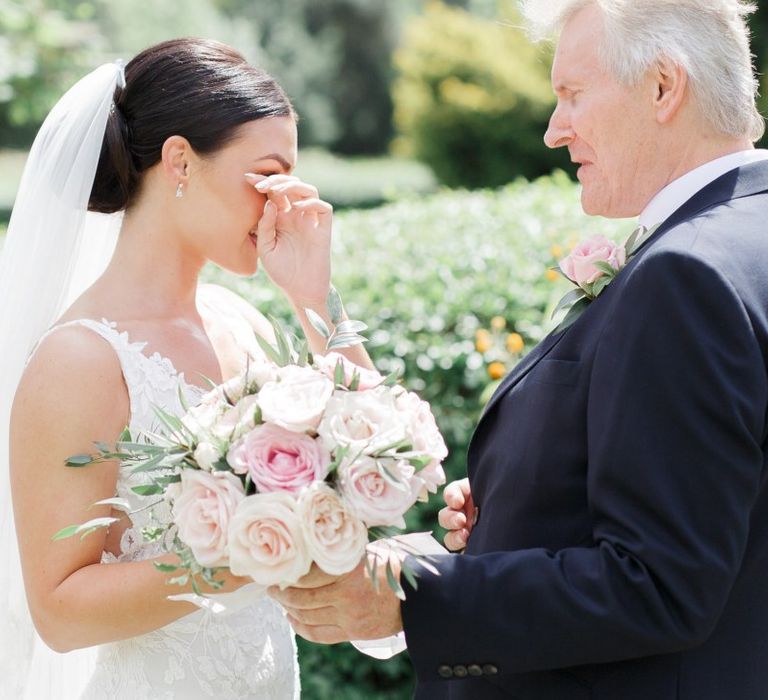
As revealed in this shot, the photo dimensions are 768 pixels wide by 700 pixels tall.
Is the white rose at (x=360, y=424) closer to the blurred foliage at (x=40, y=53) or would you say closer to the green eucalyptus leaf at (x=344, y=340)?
the green eucalyptus leaf at (x=344, y=340)

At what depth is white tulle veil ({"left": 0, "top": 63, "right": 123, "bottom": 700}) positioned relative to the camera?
2.88 m

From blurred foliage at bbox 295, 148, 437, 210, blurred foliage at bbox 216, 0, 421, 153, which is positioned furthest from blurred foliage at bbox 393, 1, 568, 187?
blurred foliage at bbox 216, 0, 421, 153

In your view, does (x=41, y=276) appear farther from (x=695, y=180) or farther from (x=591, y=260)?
(x=695, y=180)

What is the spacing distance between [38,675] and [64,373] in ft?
3.03

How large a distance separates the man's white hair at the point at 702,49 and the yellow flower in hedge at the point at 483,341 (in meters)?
2.34

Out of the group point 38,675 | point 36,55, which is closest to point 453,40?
point 36,55

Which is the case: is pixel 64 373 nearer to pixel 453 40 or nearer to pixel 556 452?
pixel 556 452

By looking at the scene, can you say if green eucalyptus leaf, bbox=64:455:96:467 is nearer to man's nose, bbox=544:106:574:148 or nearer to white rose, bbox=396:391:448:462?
white rose, bbox=396:391:448:462

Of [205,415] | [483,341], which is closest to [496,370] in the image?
[483,341]

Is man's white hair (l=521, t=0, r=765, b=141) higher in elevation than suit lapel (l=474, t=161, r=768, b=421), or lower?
higher

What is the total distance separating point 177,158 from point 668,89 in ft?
4.13

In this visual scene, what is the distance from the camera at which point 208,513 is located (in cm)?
187

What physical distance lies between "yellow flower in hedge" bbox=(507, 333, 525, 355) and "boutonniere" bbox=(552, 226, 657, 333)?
2.21 metres

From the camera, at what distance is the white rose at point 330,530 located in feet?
6.01
